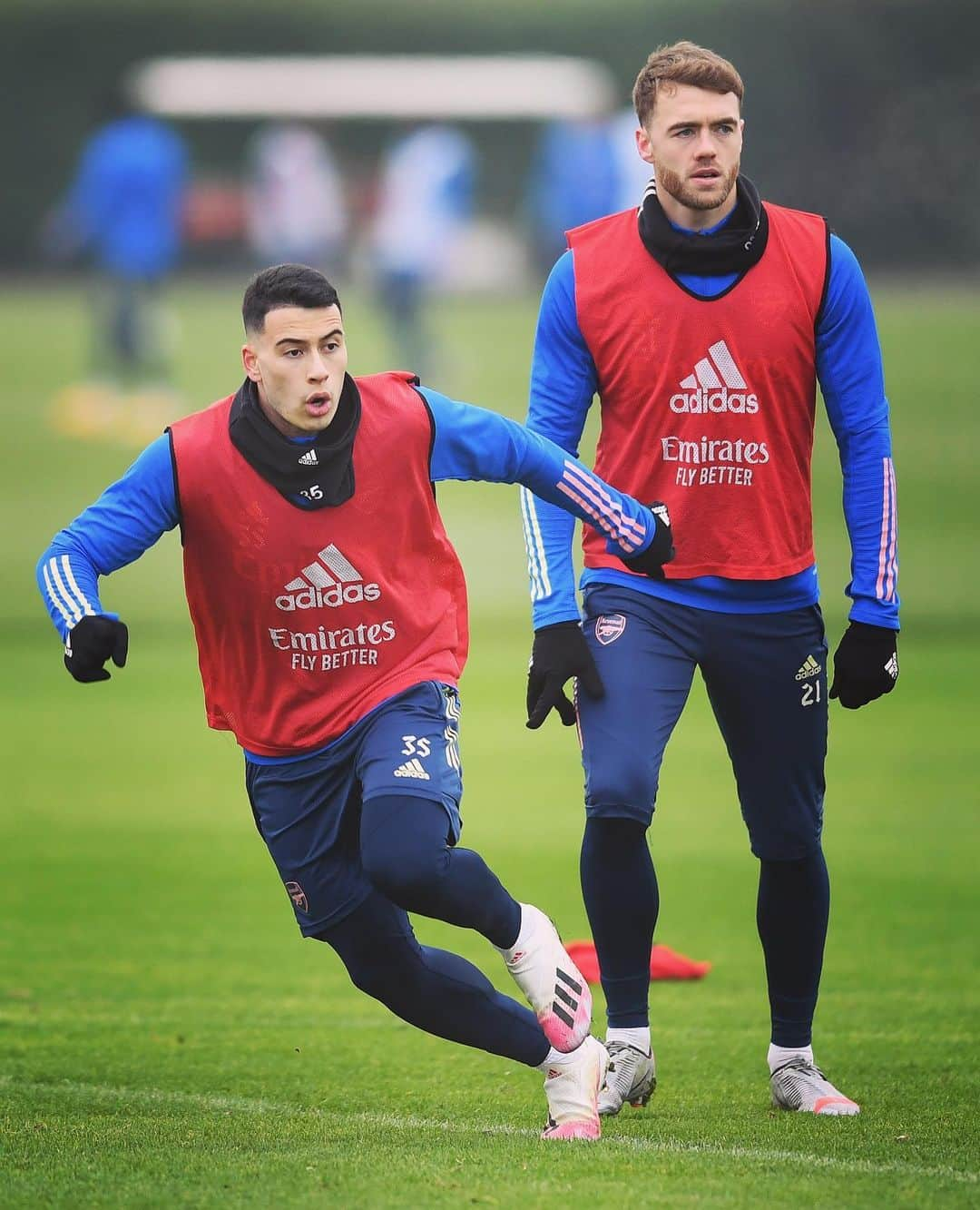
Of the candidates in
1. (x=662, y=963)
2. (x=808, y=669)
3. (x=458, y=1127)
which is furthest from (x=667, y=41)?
(x=458, y=1127)

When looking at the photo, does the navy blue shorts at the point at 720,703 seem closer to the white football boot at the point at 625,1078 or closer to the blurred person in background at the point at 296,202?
the white football boot at the point at 625,1078

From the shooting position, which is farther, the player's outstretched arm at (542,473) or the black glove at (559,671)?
the black glove at (559,671)

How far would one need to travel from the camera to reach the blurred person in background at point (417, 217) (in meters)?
16.0

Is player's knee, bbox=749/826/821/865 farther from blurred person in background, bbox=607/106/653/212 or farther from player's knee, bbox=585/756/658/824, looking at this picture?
blurred person in background, bbox=607/106/653/212

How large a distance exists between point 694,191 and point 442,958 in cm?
185

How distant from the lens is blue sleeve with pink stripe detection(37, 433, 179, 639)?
427 cm

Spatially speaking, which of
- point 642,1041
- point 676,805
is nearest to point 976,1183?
point 642,1041

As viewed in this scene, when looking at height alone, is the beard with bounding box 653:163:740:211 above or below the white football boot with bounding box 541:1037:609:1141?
above

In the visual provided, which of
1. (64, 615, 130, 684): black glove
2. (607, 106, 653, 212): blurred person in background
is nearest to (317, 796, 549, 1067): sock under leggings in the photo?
(64, 615, 130, 684): black glove

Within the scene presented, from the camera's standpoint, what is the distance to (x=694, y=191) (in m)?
4.85

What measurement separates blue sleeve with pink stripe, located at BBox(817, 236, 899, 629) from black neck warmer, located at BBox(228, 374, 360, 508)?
1204 millimetres

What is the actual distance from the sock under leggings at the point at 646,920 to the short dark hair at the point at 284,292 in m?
1.38

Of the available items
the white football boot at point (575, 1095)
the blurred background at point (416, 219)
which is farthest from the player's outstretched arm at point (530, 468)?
the blurred background at point (416, 219)

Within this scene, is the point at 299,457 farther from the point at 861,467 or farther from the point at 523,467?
the point at 861,467
